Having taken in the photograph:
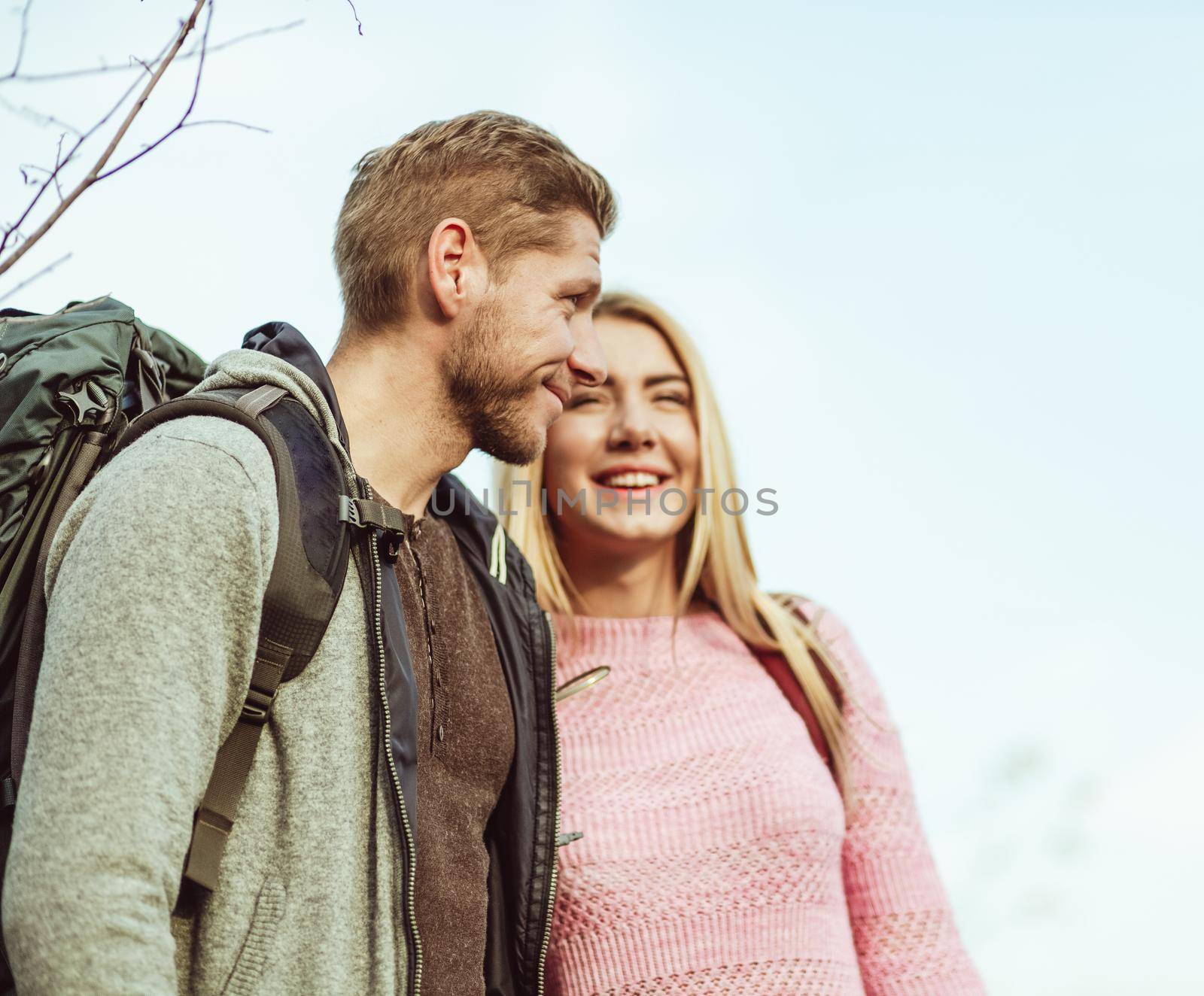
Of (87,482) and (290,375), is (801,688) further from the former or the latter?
(87,482)

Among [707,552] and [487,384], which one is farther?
[707,552]

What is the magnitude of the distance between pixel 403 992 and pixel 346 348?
5.00ft

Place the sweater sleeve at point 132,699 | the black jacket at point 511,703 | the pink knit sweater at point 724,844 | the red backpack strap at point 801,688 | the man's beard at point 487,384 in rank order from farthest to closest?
the red backpack strap at point 801,688 < the pink knit sweater at point 724,844 < the man's beard at point 487,384 < the black jacket at point 511,703 < the sweater sleeve at point 132,699

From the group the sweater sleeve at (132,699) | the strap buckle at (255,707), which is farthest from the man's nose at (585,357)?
the strap buckle at (255,707)

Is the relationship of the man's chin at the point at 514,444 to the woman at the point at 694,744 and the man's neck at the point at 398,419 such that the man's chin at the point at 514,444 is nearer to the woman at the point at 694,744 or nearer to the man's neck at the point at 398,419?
the man's neck at the point at 398,419

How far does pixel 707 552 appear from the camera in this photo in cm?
422

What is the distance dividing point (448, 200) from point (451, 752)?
4.38ft

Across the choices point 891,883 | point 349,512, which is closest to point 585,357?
point 349,512

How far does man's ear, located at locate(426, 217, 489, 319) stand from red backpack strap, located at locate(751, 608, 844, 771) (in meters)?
1.67

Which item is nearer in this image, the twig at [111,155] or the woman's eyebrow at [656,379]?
the twig at [111,155]

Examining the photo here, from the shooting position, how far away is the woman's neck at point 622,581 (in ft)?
13.5

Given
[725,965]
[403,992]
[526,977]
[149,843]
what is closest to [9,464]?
[149,843]

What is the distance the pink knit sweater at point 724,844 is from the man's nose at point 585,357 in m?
1.07

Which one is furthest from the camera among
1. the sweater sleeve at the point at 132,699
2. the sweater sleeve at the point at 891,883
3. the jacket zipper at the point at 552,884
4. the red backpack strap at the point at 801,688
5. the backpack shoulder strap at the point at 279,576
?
the red backpack strap at the point at 801,688
